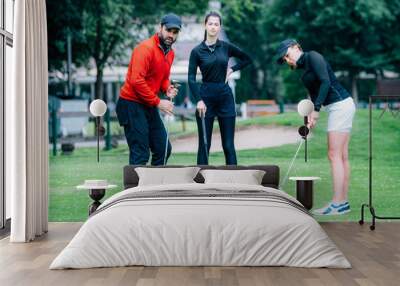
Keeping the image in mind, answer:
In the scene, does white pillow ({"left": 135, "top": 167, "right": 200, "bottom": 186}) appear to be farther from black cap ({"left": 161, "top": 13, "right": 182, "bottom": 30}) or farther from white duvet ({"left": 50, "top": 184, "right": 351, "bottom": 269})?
white duvet ({"left": 50, "top": 184, "right": 351, "bottom": 269})

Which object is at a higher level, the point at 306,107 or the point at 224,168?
the point at 306,107

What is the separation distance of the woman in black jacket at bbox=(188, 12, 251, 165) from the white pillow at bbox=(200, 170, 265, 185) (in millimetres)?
623

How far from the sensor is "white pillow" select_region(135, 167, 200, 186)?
620cm

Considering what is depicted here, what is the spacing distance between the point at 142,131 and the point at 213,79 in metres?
0.85

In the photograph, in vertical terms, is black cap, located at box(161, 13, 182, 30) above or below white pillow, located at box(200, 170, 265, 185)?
above

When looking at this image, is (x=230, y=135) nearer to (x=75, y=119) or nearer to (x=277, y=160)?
(x=277, y=160)

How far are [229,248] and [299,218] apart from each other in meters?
0.52

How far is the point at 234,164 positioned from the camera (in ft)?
22.8

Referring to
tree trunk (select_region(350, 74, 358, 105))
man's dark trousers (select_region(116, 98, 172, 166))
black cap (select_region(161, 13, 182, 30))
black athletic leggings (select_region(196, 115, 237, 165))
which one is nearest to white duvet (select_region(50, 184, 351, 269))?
man's dark trousers (select_region(116, 98, 172, 166))

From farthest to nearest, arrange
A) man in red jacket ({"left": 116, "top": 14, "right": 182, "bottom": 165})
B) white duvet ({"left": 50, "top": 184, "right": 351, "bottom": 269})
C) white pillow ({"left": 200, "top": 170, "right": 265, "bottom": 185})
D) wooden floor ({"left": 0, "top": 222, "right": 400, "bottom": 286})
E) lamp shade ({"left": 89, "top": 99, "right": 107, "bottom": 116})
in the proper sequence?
lamp shade ({"left": 89, "top": 99, "right": 107, "bottom": 116}) < man in red jacket ({"left": 116, "top": 14, "right": 182, "bottom": 165}) < white pillow ({"left": 200, "top": 170, "right": 265, "bottom": 185}) < white duvet ({"left": 50, "top": 184, "right": 351, "bottom": 269}) < wooden floor ({"left": 0, "top": 222, "right": 400, "bottom": 286})

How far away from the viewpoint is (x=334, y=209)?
7.11 m

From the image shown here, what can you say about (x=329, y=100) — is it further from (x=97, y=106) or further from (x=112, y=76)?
(x=112, y=76)

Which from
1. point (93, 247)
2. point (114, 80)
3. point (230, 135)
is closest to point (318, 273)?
point (93, 247)

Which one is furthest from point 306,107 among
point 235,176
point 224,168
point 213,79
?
point 235,176
